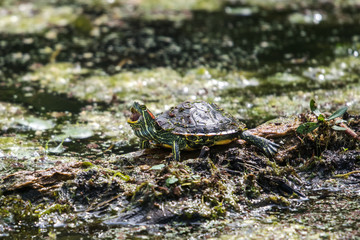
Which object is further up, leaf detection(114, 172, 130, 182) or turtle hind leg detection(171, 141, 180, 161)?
turtle hind leg detection(171, 141, 180, 161)

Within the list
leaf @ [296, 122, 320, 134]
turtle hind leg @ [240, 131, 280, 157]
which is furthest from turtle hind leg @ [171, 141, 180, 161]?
leaf @ [296, 122, 320, 134]

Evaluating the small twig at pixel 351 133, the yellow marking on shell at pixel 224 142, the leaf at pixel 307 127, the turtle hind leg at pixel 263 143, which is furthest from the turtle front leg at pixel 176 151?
the small twig at pixel 351 133

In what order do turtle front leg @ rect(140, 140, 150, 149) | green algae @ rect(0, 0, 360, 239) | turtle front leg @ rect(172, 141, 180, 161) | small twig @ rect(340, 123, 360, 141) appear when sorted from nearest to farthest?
1. green algae @ rect(0, 0, 360, 239)
2. turtle front leg @ rect(172, 141, 180, 161)
3. small twig @ rect(340, 123, 360, 141)
4. turtle front leg @ rect(140, 140, 150, 149)

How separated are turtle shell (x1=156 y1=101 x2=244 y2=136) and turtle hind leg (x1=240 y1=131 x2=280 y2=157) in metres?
0.09

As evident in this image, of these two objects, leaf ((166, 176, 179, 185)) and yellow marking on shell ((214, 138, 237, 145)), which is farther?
yellow marking on shell ((214, 138, 237, 145))

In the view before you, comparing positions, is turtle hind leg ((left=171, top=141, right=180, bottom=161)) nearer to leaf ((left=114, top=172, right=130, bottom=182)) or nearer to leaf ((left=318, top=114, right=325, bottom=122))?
leaf ((left=114, top=172, right=130, bottom=182))

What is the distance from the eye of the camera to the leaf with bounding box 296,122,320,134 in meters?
3.53

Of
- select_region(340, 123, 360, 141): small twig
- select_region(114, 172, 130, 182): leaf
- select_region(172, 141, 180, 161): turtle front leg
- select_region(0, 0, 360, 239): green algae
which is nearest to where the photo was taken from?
select_region(0, 0, 360, 239): green algae

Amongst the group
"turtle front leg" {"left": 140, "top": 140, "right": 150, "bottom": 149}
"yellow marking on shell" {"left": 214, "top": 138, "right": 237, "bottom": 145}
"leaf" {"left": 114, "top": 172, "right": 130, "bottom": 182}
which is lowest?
"leaf" {"left": 114, "top": 172, "right": 130, "bottom": 182}

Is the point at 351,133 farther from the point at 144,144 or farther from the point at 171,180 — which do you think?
the point at 144,144

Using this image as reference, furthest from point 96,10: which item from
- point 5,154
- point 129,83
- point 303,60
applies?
A: point 5,154

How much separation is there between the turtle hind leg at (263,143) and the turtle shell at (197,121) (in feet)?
0.29

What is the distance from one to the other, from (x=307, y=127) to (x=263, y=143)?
14.2 inches

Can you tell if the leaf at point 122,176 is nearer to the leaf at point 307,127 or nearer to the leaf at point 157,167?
the leaf at point 157,167
